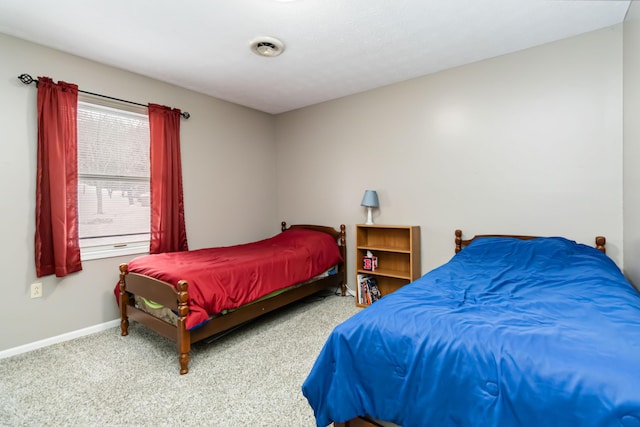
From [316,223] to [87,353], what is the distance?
2.61 m

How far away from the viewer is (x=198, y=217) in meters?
3.51

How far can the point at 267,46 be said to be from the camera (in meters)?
2.47

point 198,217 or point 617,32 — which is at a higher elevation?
point 617,32

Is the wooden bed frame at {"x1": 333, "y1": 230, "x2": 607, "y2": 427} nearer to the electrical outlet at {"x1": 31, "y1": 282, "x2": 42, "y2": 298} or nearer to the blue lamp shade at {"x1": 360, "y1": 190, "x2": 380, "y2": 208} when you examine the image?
the blue lamp shade at {"x1": 360, "y1": 190, "x2": 380, "y2": 208}

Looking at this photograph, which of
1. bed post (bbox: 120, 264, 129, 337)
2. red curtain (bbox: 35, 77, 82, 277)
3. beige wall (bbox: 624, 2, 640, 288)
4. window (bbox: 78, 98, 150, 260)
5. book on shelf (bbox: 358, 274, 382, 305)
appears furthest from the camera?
book on shelf (bbox: 358, 274, 382, 305)

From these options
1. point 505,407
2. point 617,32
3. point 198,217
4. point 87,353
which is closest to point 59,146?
point 198,217

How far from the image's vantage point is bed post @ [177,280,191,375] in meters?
2.02

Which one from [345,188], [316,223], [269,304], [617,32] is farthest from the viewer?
[316,223]

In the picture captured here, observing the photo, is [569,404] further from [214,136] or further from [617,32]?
[214,136]

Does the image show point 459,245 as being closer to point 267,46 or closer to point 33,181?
point 267,46

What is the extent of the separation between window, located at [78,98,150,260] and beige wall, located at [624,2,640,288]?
3.88 meters

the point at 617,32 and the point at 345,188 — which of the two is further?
the point at 345,188

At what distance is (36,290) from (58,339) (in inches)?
17.8

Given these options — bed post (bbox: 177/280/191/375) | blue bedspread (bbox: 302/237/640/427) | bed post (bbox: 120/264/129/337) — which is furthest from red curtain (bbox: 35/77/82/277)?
blue bedspread (bbox: 302/237/640/427)
